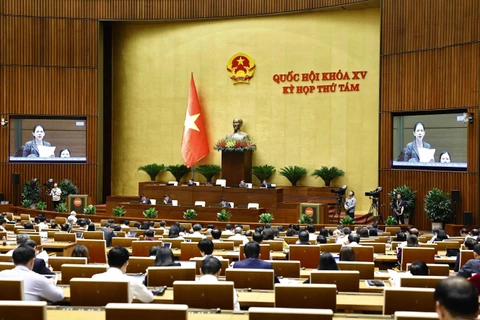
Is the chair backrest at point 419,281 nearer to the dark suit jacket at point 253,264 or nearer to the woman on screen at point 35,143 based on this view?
the dark suit jacket at point 253,264

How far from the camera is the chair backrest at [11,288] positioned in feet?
14.2

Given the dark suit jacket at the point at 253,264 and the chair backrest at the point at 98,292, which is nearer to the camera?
the chair backrest at the point at 98,292

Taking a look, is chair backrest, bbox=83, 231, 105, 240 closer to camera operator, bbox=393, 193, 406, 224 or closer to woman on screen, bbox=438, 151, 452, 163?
camera operator, bbox=393, 193, 406, 224

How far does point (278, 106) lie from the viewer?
21.9 metres

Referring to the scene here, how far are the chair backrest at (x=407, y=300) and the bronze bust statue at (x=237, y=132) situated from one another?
55.6ft

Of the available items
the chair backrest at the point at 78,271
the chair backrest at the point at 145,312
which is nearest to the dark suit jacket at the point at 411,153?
the chair backrest at the point at 78,271

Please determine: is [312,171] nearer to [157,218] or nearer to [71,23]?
[157,218]

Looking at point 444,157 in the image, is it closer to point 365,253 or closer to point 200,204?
point 200,204

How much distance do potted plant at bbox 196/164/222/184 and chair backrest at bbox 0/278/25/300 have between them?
17.1 m

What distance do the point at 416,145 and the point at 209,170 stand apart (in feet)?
23.0

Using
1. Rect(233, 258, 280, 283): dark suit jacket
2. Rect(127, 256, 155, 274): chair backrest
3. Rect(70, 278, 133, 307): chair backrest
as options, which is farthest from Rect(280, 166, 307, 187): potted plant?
Rect(70, 278, 133, 307): chair backrest

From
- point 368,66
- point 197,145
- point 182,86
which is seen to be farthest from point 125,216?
point 368,66

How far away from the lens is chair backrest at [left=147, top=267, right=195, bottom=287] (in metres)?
5.61

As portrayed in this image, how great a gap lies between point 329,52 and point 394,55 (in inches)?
114
